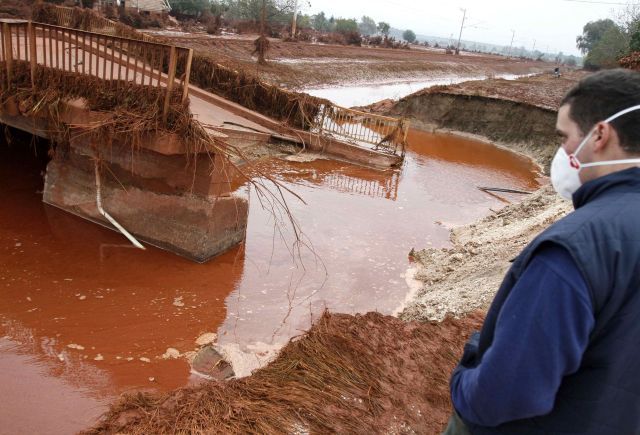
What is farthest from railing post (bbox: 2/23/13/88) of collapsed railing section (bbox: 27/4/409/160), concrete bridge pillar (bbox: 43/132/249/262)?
collapsed railing section (bbox: 27/4/409/160)

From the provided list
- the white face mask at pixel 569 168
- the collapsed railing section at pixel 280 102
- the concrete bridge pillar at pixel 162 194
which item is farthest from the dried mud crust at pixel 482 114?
the white face mask at pixel 569 168

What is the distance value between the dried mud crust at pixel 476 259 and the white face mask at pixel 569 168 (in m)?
3.98

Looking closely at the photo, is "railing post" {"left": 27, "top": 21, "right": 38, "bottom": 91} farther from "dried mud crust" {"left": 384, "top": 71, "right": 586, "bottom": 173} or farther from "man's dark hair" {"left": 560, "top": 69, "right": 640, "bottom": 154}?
"dried mud crust" {"left": 384, "top": 71, "right": 586, "bottom": 173}

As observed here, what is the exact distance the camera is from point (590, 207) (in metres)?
1.44

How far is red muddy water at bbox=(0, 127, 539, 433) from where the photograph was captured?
15.8ft

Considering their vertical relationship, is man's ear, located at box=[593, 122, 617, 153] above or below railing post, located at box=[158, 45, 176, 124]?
above

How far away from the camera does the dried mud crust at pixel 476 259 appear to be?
6.04 m

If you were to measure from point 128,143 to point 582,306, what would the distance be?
695 cm

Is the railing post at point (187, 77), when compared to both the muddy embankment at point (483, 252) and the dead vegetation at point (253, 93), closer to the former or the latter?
the muddy embankment at point (483, 252)

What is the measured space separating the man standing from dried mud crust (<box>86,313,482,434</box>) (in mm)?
2071

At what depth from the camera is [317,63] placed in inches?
1400

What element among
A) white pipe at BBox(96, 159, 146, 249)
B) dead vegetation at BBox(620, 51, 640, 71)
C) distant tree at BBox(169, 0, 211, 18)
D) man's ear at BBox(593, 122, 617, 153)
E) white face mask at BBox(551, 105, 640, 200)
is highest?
distant tree at BBox(169, 0, 211, 18)

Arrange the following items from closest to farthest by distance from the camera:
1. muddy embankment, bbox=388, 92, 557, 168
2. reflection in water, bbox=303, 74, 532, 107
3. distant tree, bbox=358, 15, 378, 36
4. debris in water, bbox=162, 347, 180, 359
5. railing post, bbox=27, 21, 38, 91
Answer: debris in water, bbox=162, 347, 180, 359 < railing post, bbox=27, 21, 38, 91 < muddy embankment, bbox=388, 92, 557, 168 < reflection in water, bbox=303, 74, 532, 107 < distant tree, bbox=358, 15, 378, 36

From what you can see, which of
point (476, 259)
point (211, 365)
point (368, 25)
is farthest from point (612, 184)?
point (368, 25)
